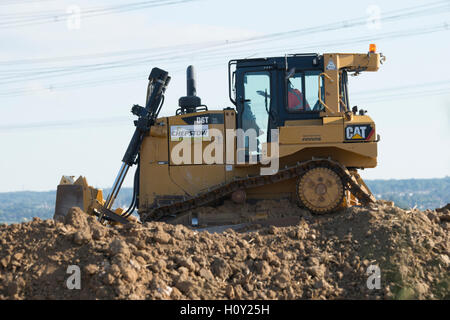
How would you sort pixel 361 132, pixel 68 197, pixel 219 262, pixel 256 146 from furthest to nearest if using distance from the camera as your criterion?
1. pixel 68 197
2. pixel 256 146
3. pixel 361 132
4. pixel 219 262

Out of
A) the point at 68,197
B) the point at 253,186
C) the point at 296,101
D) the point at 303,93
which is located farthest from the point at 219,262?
the point at 68,197

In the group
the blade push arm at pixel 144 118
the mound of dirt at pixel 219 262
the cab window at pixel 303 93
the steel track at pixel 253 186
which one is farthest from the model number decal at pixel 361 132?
the blade push arm at pixel 144 118

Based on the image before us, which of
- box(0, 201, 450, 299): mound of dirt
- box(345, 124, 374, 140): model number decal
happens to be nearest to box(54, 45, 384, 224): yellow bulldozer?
box(345, 124, 374, 140): model number decal

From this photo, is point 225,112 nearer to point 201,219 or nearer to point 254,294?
point 201,219

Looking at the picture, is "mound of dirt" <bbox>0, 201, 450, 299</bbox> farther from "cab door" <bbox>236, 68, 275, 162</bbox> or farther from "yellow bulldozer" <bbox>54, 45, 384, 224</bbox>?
"cab door" <bbox>236, 68, 275, 162</bbox>

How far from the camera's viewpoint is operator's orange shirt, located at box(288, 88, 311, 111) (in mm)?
15461

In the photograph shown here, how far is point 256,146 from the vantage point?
1541 centimetres

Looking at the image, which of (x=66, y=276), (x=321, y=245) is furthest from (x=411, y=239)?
(x=66, y=276)

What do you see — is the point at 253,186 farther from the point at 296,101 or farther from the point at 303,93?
the point at 303,93

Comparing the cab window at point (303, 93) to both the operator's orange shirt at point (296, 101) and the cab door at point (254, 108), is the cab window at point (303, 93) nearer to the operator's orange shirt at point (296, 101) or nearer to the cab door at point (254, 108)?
the operator's orange shirt at point (296, 101)

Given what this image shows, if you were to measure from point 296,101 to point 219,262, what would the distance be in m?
5.76

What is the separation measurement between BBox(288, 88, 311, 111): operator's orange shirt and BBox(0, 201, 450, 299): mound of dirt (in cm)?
350

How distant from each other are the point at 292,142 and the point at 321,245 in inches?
134
